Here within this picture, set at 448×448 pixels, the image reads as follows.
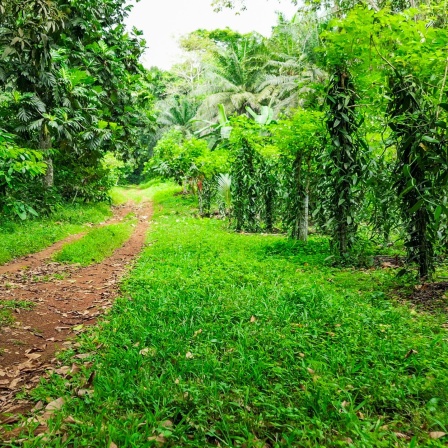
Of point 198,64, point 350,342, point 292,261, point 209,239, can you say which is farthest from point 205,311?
point 198,64

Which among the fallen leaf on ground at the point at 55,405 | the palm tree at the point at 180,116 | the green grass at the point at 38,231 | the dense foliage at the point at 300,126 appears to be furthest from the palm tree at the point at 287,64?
the fallen leaf on ground at the point at 55,405

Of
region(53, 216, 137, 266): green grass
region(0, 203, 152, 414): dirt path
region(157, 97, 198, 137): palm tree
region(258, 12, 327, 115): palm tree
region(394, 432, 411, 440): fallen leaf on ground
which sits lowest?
region(0, 203, 152, 414): dirt path

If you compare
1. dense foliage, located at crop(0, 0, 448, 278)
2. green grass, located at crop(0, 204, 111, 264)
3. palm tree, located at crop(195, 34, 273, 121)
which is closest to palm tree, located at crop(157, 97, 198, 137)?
palm tree, located at crop(195, 34, 273, 121)

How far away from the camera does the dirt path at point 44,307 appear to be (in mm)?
3570

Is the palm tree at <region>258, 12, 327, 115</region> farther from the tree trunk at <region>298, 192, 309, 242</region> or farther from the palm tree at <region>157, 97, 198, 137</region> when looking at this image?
the tree trunk at <region>298, 192, 309, 242</region>

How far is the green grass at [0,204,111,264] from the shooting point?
8913 millimetres

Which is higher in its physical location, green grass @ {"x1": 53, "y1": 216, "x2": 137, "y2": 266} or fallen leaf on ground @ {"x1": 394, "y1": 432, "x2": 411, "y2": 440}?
fallen leaf on ground @ {"x1": 394, "y1": 432, "x2": 411, "y2": 440}

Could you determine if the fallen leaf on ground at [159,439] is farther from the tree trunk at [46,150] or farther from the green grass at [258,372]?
the tree trunk at [46,150]

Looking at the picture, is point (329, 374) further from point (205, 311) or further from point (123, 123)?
point (123, 123)

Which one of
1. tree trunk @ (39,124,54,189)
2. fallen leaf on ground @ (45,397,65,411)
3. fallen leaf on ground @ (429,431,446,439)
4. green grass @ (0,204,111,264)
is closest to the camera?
fallen leaf on ground @ (429,431,446,439)

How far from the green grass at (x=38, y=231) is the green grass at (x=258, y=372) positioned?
5.07m

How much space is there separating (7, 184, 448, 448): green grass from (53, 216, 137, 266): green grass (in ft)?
11.9

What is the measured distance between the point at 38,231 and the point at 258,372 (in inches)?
389

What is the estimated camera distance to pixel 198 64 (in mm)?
45750
